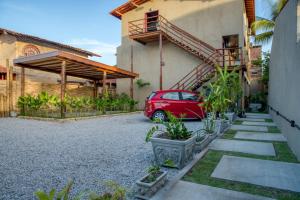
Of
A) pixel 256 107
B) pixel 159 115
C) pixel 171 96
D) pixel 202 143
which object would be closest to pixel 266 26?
pixel 256 107

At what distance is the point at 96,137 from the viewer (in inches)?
251

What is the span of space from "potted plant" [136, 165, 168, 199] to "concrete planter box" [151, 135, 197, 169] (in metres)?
0.73

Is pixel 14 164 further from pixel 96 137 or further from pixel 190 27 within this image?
pixel 190 27

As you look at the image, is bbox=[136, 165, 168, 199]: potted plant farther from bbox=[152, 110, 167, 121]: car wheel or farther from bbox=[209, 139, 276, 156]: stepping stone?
bbox=[152, 110, 167, 121]: car wheel

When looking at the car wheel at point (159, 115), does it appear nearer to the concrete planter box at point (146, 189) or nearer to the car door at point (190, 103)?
the car door at point (190, 103)

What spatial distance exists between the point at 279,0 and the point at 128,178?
1860 centimetres

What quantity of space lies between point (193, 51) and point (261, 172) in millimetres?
12133

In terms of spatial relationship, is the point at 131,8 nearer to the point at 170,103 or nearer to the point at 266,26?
the point at 266,26

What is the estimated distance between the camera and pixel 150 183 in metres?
2.65

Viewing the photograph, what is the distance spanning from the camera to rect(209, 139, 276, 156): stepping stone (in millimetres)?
4766

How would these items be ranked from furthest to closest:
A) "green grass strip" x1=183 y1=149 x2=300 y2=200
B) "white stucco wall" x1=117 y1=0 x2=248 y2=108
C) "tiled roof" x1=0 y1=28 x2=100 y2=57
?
"tiled roof" x1=0 y1=28 x2=100 y2=57 → "white stucco wall" x1=117 y1=0 x2=248 y2=108 → "green grass strip" x1=183 y1=149 x2=300 y2=200

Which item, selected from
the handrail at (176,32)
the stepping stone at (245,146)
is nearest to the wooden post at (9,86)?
the handrail at (176,32)

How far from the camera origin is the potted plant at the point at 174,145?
3.63 meters

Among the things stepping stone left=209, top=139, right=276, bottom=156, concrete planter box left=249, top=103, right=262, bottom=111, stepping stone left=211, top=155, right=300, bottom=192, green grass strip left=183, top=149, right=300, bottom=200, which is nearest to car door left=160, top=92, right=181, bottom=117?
stepping stone left=209, top=139, right=276, bottom=156
